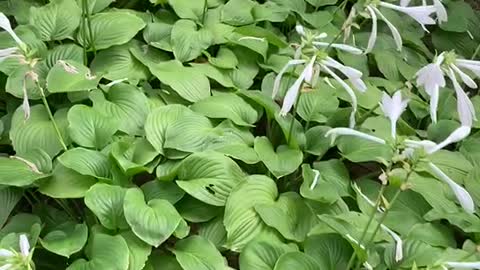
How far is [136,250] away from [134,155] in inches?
10.7

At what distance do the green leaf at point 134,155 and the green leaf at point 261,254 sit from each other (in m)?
0.30

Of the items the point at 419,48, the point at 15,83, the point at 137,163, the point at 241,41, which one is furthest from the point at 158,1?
the point at 419,48

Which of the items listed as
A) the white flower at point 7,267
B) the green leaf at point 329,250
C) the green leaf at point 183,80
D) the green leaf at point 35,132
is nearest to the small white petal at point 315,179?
the green leaf at point 329,250

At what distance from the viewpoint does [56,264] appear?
1.51 metres

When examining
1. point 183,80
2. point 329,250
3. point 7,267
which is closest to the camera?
point 7,267

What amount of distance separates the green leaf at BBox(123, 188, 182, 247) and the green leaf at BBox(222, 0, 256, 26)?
0.81m

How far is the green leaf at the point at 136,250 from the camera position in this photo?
4.66 ft

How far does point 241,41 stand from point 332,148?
17.0 inches

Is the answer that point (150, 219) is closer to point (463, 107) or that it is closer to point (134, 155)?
point (134, 155)

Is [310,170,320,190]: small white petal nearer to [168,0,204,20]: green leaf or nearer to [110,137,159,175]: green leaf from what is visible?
[110,137,159,175]: green leaf

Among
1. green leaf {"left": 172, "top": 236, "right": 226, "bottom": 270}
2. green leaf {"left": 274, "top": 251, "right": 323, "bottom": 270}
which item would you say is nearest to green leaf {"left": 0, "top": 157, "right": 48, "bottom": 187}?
Answer: green leaf {"left": 172, "top": 236, "right": 226, "bottom": 270}

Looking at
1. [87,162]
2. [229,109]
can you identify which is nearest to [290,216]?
[229,109]

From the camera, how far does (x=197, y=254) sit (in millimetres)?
1481

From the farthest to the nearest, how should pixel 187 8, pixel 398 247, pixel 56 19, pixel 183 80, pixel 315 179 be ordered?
1. pixel 187 8
2. pixel 56 19
3. pixel 183 80
4. pixel 315 179
5. pixel 398 247
